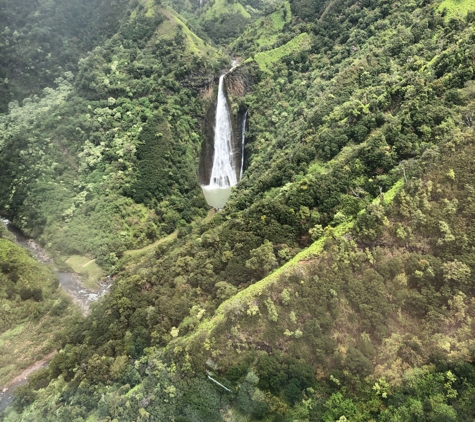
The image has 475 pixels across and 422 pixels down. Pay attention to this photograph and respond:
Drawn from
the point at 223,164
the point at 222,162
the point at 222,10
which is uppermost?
the point at 222,10

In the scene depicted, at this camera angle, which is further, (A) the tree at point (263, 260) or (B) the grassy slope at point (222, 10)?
(B) the grassy slope at point (222, 10)

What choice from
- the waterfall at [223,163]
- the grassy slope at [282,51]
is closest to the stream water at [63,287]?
the waterfall at [223,163]

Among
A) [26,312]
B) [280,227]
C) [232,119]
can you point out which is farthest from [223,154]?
[26,312]

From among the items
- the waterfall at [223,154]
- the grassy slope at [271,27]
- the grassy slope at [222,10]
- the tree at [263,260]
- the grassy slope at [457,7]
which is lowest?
the tree at [263,260]

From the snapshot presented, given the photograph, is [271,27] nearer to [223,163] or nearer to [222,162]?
[222,162]

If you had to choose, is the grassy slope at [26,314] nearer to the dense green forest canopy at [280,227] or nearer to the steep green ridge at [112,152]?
the dense green forest canopy at [280,227]

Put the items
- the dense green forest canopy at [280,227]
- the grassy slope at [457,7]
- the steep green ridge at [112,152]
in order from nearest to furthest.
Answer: the dense green forest canopy at [280,227], the grassy slope at [457,7], the steep green ridge at [112,152]
